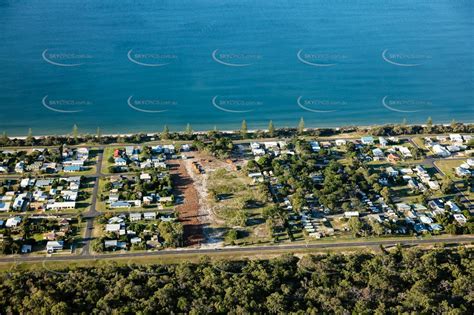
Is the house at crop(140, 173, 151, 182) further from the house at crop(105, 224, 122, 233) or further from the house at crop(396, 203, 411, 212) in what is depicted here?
the house at crop(396, 203, 411, 212)

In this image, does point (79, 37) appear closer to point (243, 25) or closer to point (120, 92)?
point (120, 92)

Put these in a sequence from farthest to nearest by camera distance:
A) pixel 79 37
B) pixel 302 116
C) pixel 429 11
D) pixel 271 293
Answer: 1. pixel 429 11
2. pixel 79 37
3. pixel 302 116
4. pixel 271 293

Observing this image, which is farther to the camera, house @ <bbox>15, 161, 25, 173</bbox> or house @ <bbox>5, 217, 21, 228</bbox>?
house @ <bbox>15, 161, 25, 173</bbox>

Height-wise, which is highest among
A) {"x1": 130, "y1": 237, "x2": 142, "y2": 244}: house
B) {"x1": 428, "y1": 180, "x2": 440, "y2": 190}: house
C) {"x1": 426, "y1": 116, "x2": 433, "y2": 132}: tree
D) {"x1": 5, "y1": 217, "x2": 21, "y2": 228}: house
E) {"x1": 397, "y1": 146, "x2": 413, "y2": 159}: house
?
{"x1": 426, "y1": 116, "x2": 433, "y2": 132}: tree

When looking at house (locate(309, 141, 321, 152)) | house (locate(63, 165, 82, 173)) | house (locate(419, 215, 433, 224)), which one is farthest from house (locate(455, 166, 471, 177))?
house (locate(63, 165, 82, 173))

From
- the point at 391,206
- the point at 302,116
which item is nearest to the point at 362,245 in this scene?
the point at 391,206

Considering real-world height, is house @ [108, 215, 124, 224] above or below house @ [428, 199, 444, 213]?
above

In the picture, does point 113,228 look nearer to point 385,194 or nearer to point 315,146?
point 315,146

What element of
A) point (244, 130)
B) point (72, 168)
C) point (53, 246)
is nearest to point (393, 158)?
point (244, 130)
